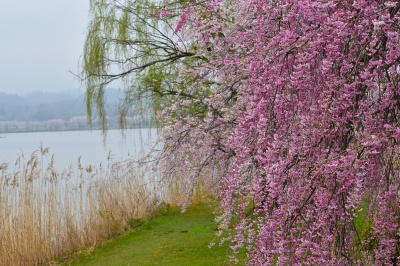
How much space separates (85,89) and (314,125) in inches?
254

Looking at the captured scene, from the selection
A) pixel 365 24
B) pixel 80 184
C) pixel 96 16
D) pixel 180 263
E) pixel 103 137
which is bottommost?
pixel 180 263

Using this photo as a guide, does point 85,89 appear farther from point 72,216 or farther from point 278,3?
point 278,3

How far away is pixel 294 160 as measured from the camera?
223cm

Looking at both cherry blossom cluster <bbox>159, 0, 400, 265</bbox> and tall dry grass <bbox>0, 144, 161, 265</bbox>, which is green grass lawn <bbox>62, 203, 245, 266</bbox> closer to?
tall dry grass <bbox>0, 144, 161, 265</bbox>

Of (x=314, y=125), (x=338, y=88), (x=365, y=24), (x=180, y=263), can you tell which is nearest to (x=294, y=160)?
(x=314, y=125)

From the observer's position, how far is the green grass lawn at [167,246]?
20.2 feet

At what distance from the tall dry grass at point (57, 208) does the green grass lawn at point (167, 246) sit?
33 cm

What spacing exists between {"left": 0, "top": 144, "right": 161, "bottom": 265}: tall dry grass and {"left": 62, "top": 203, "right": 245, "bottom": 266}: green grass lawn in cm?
33

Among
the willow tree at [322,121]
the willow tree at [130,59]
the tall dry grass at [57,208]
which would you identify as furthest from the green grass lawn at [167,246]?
the willow tree at [322,121]

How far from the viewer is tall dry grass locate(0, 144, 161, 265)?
21.4 ft

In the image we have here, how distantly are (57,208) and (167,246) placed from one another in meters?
1.50

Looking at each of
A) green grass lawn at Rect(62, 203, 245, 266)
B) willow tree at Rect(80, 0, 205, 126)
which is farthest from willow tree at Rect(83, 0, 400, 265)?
willow tree at Rect(80, 0, 205, 126)

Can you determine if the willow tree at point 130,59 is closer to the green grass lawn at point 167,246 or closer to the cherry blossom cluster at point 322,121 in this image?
the green grass lawn at point 167,246

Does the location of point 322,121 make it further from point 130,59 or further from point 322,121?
point 130,59
